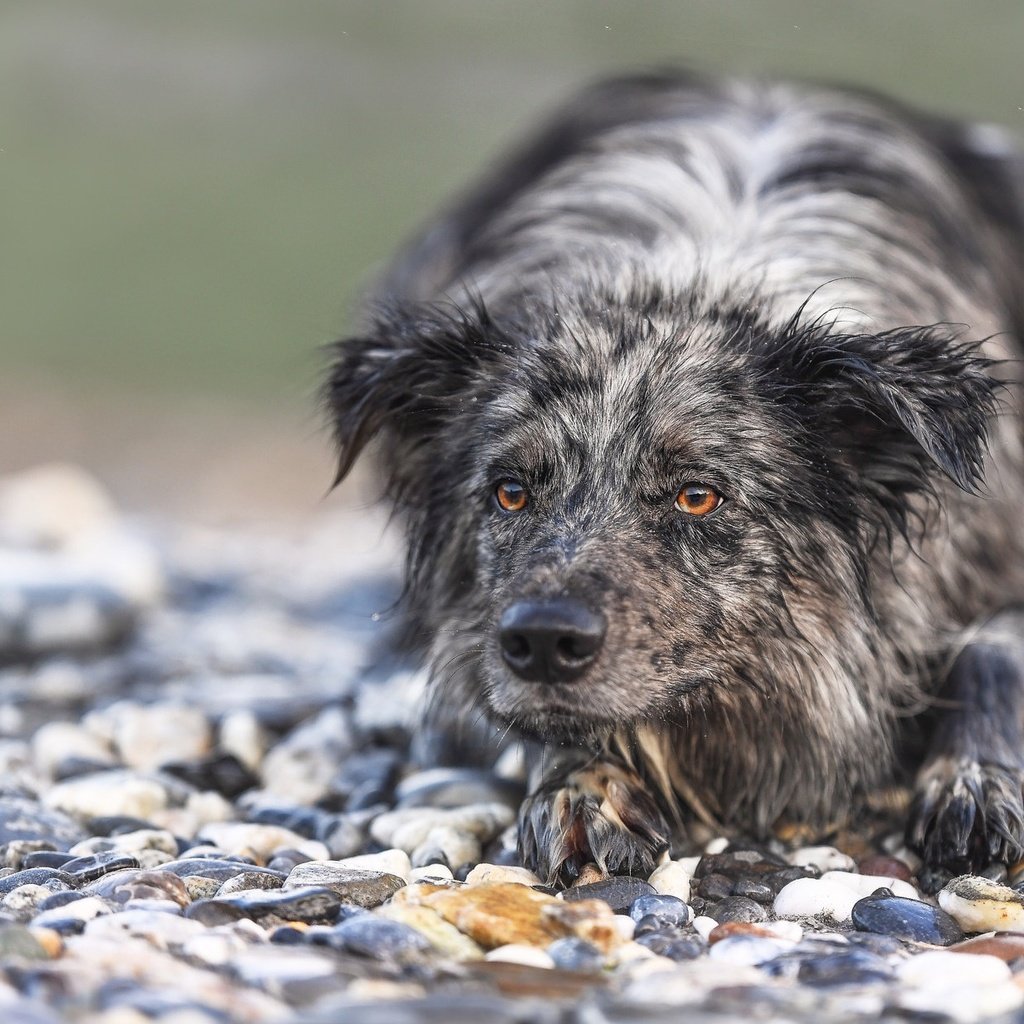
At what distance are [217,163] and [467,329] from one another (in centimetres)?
1901

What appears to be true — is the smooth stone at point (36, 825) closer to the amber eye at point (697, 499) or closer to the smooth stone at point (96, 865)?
the smooth stone at point (96, 865)

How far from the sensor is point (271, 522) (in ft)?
36.1

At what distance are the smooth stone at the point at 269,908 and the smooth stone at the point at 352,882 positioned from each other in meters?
0.12

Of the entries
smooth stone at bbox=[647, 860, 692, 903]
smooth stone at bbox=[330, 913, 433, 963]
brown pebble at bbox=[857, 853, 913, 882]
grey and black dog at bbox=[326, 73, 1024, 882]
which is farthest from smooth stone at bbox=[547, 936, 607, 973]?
brown pebble at bbox=[857, 853, 913, 882]

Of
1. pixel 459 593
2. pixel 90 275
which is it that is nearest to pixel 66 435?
pixel 90 275

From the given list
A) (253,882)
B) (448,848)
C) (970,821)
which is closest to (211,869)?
(253,882)

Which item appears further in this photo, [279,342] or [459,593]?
[279,342]

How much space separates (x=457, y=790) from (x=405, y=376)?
126 cm

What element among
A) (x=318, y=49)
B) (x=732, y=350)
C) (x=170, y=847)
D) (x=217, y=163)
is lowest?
(x=170, y=847)

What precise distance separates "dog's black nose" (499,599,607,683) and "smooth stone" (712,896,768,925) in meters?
0.64

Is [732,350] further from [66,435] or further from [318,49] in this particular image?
[318,49]

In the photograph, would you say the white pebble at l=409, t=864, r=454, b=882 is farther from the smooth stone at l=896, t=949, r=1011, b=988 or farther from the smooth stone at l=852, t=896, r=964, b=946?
the smooth stone at l=896, t=949, r=1011, b=988

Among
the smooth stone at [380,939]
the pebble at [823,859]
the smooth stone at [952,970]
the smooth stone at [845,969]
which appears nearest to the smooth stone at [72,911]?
the smooth stone at [380,939]

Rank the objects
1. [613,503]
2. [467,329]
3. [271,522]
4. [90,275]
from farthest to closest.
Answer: [90,275] < [271,522] < [467,329] < [613,503]
